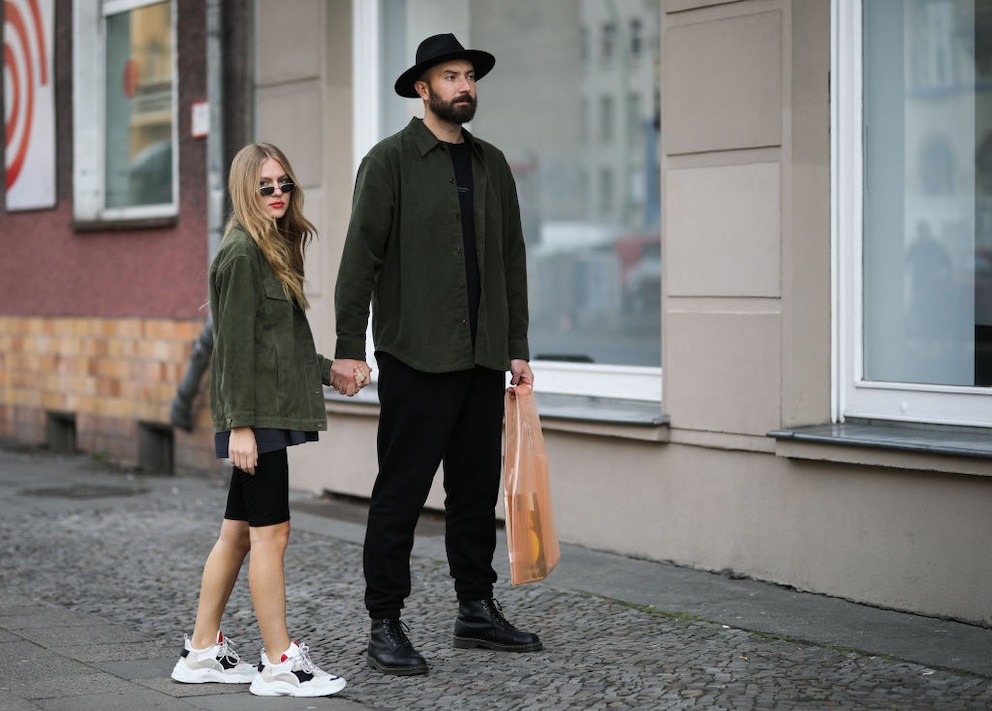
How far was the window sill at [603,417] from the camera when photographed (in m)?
6.88

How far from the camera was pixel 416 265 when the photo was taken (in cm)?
511

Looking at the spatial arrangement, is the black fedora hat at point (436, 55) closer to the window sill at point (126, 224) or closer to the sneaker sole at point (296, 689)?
the sneaker sole at point (296, 689)

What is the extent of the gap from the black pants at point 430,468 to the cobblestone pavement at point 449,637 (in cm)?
31

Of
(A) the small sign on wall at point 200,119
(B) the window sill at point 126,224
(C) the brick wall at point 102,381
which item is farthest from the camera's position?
(B) the window sill at point 126,224

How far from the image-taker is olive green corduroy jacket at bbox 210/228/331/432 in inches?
185

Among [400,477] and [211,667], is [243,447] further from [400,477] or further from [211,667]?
[211,667]

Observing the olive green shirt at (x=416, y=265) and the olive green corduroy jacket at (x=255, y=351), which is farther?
the olive green shirt at (x=416, y=265)

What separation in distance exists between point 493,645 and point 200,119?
5.95 m

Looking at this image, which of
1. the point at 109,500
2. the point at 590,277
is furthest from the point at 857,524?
the point at 109,500

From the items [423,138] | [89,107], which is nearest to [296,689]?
[423,138]

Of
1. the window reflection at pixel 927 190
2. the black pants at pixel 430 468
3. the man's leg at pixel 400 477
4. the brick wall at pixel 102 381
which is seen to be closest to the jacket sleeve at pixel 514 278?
the black pants at pixel 430 468

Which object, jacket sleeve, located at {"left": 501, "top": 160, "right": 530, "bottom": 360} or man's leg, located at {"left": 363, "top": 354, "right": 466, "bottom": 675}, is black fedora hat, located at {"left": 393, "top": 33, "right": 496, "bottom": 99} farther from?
man's leg, located at {"left": 363, "top": 354, "right": 466, "bottom": 675}

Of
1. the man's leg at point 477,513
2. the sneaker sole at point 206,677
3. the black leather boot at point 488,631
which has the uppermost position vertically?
the man's leg at point 477,513

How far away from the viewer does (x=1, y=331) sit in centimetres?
1272
